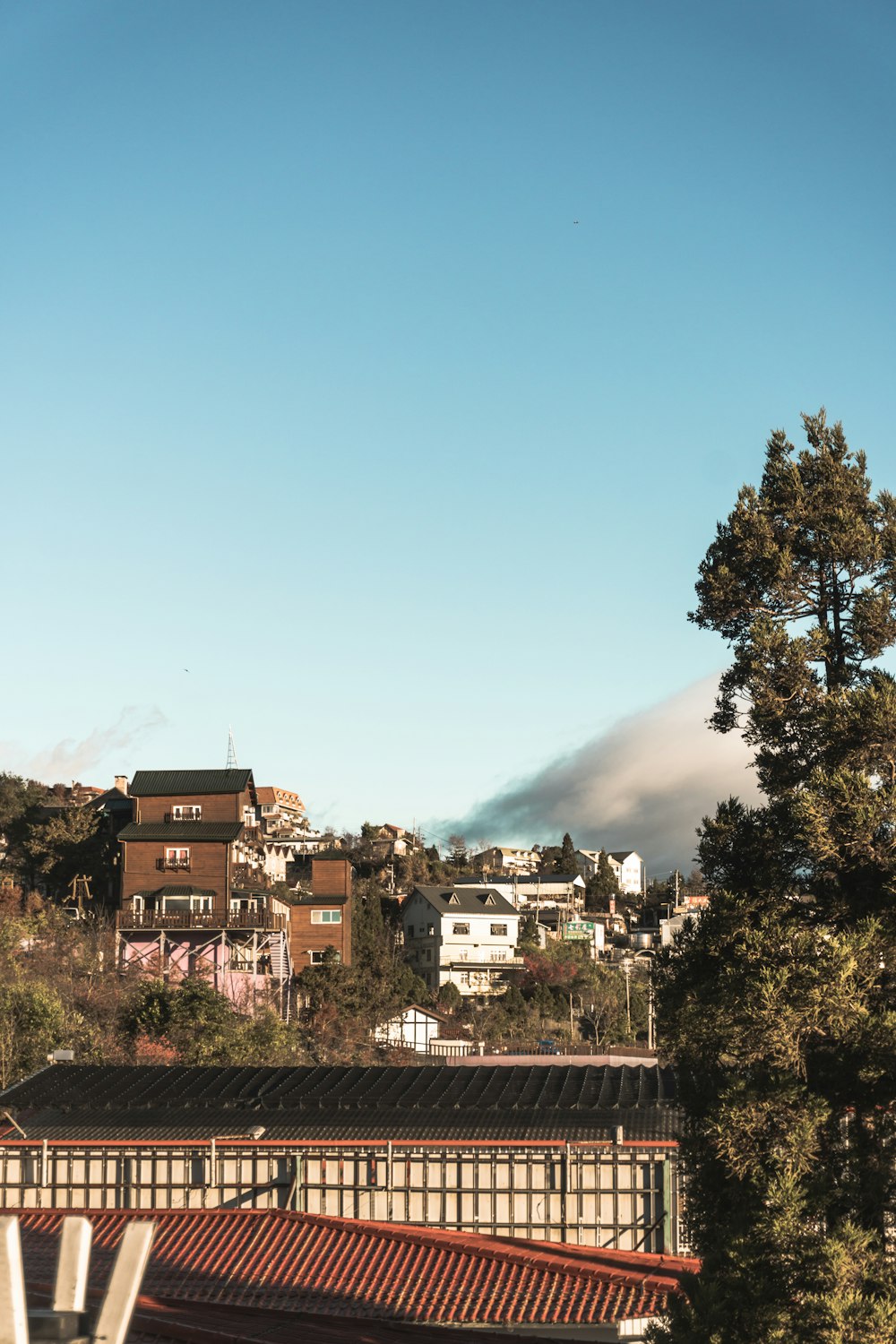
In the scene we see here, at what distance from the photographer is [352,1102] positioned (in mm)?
23547

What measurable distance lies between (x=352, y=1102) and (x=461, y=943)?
59.8 metres

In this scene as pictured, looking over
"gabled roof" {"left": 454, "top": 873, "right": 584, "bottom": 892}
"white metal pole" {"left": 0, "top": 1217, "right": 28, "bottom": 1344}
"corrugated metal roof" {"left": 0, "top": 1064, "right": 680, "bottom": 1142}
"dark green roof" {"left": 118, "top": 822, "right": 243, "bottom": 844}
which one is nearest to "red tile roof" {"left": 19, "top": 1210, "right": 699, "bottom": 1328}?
"corrugated metal roof" {"left": 0, "top": 1064, "right": 680, "bottom": 1142}

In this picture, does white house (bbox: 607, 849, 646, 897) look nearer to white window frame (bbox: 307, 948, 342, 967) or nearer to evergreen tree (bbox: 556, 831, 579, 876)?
evergreen tree (bbox: 556, 831, 579, 876)

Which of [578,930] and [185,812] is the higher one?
[185,812]

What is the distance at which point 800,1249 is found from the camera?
1062cm

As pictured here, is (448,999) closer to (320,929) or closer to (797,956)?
(320,929)

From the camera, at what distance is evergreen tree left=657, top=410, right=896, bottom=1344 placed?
35.3 feet

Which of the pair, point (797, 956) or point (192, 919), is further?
point (192, 919)

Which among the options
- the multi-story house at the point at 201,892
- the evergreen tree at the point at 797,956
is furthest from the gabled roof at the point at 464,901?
the evergreen tree at the point at 797,956

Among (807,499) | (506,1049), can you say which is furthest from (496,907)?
(807,499)

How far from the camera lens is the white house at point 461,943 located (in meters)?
82.1

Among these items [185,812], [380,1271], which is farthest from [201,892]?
[380,1271]

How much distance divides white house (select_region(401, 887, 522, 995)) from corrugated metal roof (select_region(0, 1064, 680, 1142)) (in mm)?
55840

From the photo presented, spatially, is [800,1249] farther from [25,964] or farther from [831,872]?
[25,964]
